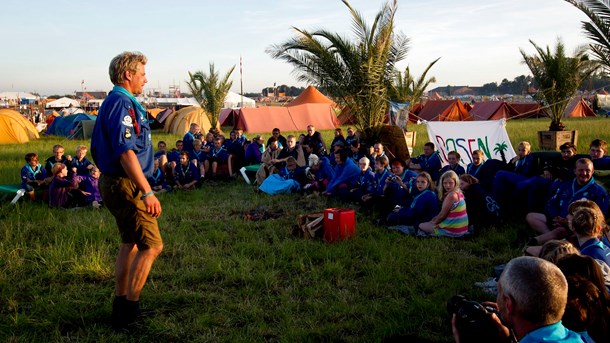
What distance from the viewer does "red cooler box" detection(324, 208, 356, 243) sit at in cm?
604

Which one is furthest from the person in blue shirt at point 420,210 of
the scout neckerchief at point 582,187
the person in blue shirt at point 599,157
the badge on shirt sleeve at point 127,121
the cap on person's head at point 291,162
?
the badge on shirt sleeve at point 127,121

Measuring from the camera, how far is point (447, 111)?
1140 inches

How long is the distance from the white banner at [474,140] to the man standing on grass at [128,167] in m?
8.16

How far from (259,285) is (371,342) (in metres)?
1.49

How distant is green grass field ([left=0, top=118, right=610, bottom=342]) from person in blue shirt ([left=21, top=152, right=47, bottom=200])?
196 centimetres

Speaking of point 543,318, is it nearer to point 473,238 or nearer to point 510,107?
point 473,238

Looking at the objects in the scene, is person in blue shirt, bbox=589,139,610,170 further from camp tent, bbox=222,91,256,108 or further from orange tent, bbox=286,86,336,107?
camp tent, bbox=222,91,256,108

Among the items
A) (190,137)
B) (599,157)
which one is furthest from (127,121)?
(190,137)

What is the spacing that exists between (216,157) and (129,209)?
Answer: 8563 millimetres

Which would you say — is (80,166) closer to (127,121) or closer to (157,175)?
(157,175)

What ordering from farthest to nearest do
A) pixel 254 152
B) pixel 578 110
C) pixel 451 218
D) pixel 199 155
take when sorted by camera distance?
pixel 578 110, pixel 254 152, pixel 199 155, pixel 451 218

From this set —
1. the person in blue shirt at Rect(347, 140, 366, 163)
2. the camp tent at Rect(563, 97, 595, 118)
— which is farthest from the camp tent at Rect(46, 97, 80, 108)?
the person in blue shirt at Rect(347, 140, 366, 163)

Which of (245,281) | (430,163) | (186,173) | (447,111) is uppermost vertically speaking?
(447,111)

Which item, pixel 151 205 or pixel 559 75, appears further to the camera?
pixel 559 75
